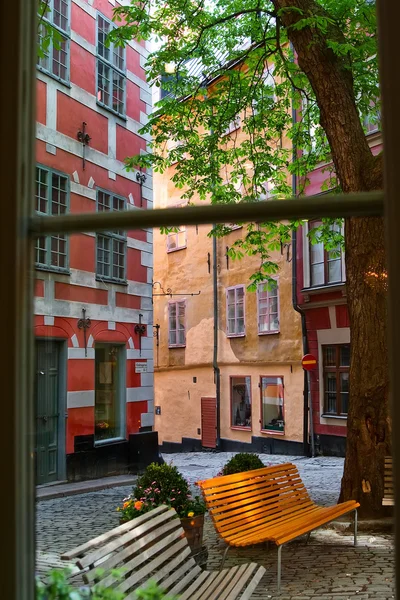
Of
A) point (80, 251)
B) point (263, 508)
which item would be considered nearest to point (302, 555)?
point (263, 508)

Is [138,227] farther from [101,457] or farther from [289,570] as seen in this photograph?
[101,457]

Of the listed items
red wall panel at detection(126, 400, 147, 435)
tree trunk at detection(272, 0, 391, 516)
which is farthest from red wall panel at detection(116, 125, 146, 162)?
red wall panel at detection(126, 400, 147, 435)

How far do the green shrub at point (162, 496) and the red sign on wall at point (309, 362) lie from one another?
19.8ft

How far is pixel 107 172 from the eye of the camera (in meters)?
2.15

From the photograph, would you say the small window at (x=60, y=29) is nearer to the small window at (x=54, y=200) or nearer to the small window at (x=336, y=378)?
the small window at (x=54, y=200)

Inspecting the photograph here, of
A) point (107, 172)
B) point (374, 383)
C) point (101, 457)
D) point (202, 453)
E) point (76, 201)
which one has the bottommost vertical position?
point (202, 453)

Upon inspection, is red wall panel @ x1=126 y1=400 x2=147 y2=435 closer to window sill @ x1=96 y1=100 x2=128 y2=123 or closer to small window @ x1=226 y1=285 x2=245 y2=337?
small window @ x1=226 y1=285 x2=245 y2=337

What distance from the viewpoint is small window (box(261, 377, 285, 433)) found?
1032 centimetres

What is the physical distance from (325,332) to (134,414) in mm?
3675

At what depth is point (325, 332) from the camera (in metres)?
9.95

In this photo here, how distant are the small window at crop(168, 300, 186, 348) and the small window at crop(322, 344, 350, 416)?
137 inches

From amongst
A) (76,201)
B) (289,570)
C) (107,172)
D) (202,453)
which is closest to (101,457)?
(289,570)

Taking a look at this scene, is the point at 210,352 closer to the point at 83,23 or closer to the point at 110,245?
the point at 83,23

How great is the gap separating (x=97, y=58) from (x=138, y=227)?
251 centimetres
